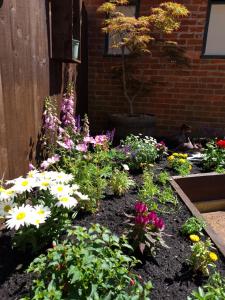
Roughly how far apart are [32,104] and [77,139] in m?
0.83

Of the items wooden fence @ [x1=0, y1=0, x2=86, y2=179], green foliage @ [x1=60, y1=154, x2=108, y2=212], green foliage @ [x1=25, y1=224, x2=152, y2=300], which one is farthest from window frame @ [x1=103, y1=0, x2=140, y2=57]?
green foliage @ [x1=25, y1=224, x2=152, y2=300]

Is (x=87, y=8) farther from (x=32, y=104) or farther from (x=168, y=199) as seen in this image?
(x=168, y=199)

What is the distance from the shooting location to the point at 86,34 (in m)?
5.22

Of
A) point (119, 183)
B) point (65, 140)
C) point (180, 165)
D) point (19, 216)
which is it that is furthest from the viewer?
point (180, 165)

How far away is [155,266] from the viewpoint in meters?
2.00

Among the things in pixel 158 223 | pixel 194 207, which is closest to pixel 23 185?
pixel 158 223

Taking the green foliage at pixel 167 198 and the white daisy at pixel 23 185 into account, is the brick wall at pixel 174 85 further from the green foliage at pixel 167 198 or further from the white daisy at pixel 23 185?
the white daisy at pixel 23 185

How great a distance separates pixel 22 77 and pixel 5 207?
133 centimetres

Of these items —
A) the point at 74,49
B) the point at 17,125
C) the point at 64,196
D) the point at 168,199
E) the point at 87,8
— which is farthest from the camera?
the point at 87,8

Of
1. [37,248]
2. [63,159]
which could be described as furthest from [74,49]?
[37,248]

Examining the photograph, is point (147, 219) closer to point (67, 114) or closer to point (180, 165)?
point (180, 165)

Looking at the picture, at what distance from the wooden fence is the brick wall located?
2.19 meters

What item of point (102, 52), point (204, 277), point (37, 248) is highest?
point (102, 52)

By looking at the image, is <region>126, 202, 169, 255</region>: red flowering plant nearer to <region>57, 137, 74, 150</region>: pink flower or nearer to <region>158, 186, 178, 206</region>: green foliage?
<region>158, 186, 178, 206</region>: green foliage
